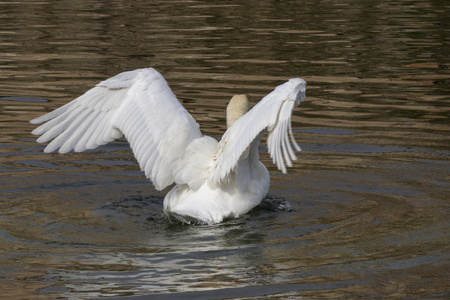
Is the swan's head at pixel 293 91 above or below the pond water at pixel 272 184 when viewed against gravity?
above

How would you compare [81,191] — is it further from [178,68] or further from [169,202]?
[178,68]

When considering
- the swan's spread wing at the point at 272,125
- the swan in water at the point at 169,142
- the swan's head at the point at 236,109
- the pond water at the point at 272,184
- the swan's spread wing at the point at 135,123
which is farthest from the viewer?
the swan's head at the point at 236,109

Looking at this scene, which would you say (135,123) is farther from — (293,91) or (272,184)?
(293,91)

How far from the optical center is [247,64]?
53.1ft

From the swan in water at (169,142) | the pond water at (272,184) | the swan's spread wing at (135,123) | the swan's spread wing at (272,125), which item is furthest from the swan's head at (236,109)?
the swan's spread wing at (272,125)

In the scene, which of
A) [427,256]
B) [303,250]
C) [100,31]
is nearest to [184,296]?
[303,250]

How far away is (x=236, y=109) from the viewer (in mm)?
8969

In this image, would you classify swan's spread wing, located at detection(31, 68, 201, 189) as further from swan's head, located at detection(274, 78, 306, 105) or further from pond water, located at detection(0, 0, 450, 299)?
swan's head, located at detection(274, 78, 306, 105)

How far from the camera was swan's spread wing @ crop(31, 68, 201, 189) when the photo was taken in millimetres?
8352

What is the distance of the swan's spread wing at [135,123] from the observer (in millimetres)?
8352

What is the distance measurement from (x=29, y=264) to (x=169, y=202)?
5.82 ft

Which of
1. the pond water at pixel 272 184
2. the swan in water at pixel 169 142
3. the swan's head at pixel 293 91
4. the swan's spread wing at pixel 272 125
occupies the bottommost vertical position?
the pond water at pixel 272 184

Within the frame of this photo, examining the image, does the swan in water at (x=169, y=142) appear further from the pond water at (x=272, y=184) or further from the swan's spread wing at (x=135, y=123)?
the pond water at (x=272, y=184)

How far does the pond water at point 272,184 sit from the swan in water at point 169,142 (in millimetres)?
230
